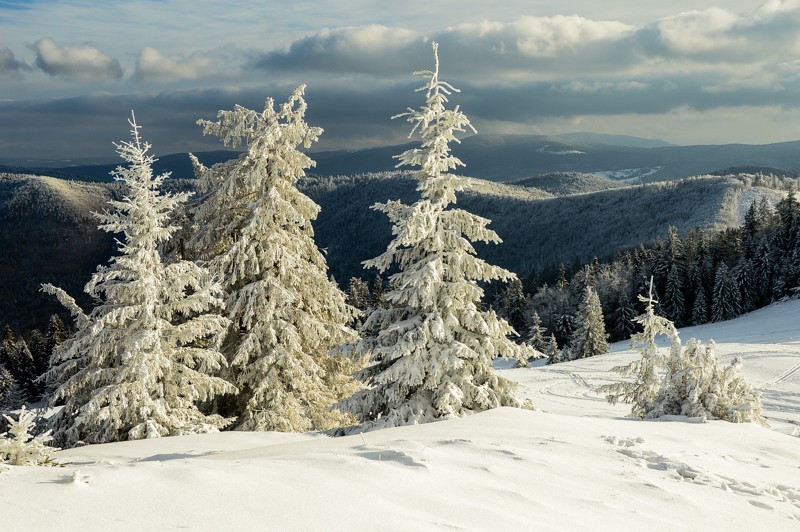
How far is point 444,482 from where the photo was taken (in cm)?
570

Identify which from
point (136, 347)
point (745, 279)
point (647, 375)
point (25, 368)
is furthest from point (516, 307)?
point (136, 347)

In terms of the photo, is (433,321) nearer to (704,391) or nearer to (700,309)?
(704,391)

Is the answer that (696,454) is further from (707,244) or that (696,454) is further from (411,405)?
(707,244)

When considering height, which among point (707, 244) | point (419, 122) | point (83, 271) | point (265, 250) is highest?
point (419, 122)

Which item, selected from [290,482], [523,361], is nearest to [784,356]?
[523,361]

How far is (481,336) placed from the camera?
12102 mm

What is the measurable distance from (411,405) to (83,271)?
217387 millimetres

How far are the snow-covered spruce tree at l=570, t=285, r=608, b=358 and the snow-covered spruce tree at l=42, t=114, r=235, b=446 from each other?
5676 centimetres

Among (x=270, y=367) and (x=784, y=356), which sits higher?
(x=270, y=367)

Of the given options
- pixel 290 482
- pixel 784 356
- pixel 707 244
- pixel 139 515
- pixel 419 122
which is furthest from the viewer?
pixel 707 244

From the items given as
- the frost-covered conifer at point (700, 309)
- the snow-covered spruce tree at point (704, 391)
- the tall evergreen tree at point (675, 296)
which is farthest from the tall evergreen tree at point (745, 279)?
the snow-covered spruce tree at point (704, 391)

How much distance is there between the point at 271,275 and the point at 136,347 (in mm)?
4326

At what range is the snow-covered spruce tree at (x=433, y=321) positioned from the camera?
11.4 meters

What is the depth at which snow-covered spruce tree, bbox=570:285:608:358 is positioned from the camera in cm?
6419
